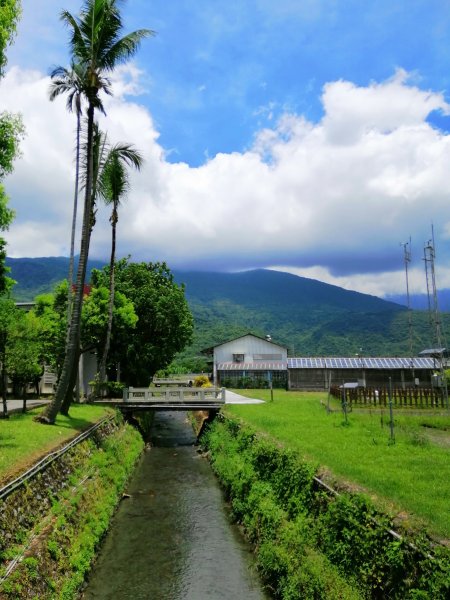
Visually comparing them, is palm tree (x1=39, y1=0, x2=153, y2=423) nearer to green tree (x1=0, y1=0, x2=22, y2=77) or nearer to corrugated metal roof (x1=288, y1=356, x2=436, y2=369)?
green tree (x1=0, y1=0, x2=22, y2=77)

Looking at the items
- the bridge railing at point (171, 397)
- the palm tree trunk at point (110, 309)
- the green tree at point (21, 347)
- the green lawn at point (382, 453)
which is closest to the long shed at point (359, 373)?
the bridge railing at point (171, 397)

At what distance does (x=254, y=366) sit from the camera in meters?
60.4

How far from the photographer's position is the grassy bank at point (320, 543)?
7922 millimetres

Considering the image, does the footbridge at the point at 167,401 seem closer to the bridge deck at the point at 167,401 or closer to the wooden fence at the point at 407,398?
the bridge deck at the point at 167,401

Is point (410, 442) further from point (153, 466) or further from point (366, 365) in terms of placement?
point (366, 365)

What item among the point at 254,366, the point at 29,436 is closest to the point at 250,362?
the point at 254,366

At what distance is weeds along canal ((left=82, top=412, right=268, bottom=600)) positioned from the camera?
11328 millimetres

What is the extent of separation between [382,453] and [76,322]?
48.0ft

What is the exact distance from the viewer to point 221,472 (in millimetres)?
21000

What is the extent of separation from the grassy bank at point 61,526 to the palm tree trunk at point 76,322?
264 centimetres

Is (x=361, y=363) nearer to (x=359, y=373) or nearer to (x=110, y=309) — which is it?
(x=359, y=373)

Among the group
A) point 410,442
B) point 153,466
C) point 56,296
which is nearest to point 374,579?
point 410,442

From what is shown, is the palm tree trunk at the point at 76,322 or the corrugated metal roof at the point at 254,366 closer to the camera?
the palm tree trunk at the point at 76,322

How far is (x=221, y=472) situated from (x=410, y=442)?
8647mm
